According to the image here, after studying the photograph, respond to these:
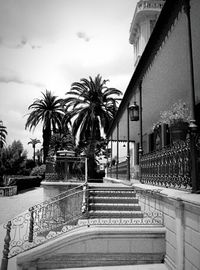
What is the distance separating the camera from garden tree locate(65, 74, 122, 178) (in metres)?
22.1

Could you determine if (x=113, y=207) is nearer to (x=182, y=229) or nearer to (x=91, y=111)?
(x=182, y=229)

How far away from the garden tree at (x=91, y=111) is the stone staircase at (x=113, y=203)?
13154 millimetres

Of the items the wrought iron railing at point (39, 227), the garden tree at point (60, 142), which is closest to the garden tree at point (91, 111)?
the garden tree at point (60, 142)

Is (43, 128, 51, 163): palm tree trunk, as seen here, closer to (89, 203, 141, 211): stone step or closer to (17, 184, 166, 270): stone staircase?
(89, 203, 141, 211): stone step

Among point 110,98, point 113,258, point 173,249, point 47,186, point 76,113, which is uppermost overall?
point 110,98

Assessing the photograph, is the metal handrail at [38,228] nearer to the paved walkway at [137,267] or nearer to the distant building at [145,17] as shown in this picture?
the paved walkway at [137,267]

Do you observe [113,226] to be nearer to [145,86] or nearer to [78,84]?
[145,86]

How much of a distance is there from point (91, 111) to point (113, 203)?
1475 cm

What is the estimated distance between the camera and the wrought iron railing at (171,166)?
15.3ft

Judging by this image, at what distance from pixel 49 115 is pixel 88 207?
2306 centimetres

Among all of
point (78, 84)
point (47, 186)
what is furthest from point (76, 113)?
point (47, 186)

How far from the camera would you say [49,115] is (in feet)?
96.0

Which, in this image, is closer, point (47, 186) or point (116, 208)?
point (116, 208)

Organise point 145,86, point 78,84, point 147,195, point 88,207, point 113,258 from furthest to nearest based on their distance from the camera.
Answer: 1. point 78,84
2. point 145,86
3. point 88,207
4. point 147,195
5. point 113,258
